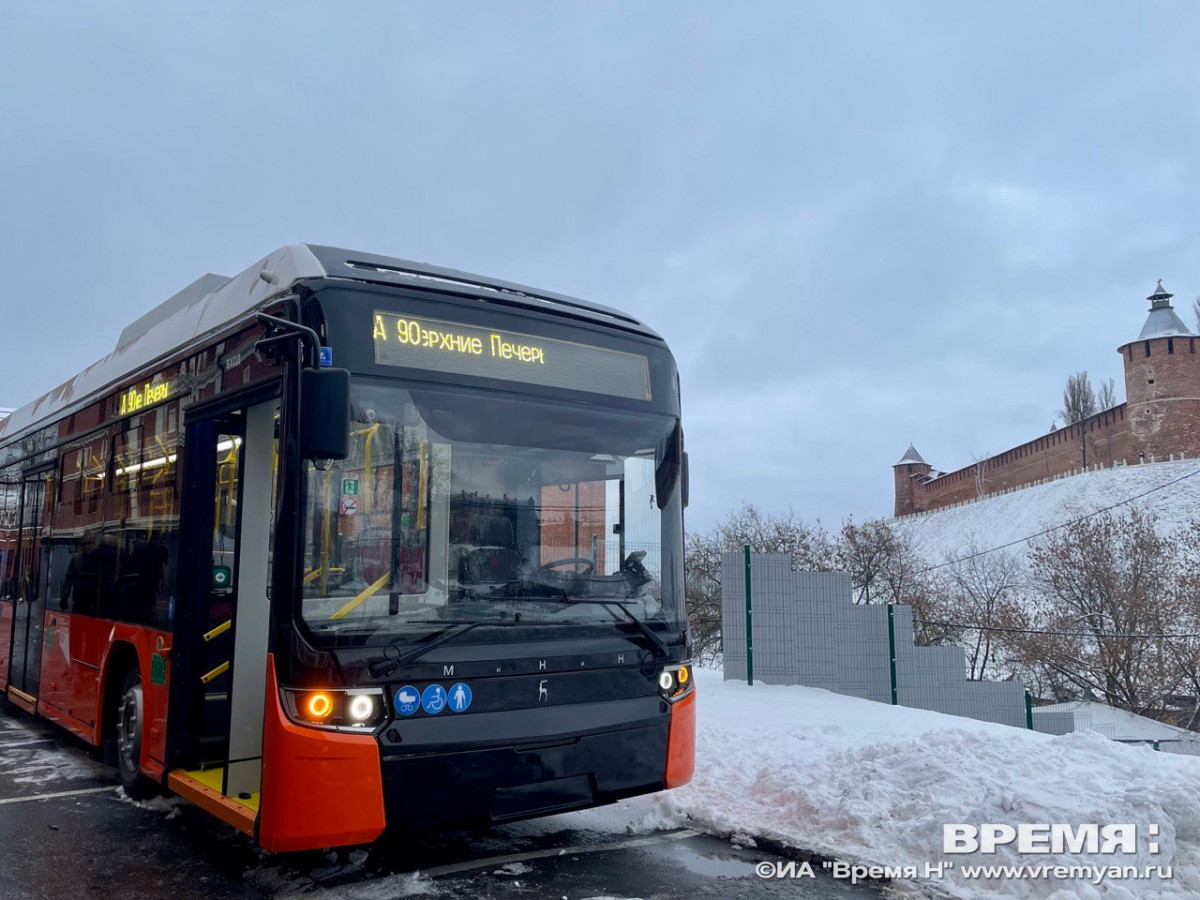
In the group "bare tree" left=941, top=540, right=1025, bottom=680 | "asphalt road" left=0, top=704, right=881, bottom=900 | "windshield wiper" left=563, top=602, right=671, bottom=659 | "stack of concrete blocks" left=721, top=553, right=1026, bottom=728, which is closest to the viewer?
"asphalt road" left=0, top=704, right=881, bottom=900

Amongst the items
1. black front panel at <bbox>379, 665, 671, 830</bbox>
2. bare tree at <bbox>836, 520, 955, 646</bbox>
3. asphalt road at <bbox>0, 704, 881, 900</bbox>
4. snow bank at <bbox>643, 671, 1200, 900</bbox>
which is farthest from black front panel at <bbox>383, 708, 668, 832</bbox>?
bare tree at <bbox>836, 520, 955, 646</bbox>

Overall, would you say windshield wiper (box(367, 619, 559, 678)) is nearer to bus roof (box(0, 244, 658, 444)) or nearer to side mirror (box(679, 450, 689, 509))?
side mirror (box(679, 450, 689, 509))

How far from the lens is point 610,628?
5297 millimetres

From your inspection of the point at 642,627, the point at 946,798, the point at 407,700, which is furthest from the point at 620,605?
the point at 946,798

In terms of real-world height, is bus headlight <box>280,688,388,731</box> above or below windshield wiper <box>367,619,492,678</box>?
below

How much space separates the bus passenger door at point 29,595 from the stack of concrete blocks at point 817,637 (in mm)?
7785

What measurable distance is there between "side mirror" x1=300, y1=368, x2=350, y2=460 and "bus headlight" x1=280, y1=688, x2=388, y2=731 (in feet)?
3.46

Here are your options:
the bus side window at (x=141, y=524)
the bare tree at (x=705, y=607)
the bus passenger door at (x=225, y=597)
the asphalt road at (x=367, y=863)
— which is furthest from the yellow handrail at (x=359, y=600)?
the bare tree at (x=705, y=607)

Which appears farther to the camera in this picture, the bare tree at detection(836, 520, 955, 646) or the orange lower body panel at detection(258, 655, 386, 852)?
the bare tree at detection(836, 520, 955, 646)

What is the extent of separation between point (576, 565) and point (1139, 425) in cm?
7153

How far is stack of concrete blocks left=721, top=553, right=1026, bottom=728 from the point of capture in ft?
43.5

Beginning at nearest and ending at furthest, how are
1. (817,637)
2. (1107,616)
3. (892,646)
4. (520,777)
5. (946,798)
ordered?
(520,777)
(946,798)
(817,637)
(892,646)
(1107,616)

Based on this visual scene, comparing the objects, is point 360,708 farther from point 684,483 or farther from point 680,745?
point 684,483

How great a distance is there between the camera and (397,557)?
4664 millimetres
